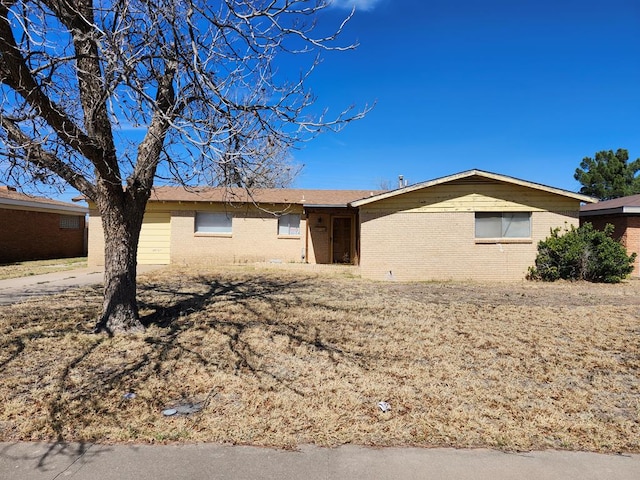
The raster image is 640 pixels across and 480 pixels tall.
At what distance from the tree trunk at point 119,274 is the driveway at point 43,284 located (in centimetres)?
388

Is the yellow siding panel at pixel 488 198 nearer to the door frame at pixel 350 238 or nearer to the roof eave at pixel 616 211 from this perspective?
the roof eave at pixel 616 211

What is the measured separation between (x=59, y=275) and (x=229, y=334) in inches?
407

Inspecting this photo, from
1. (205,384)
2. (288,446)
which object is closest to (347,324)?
(205,384)

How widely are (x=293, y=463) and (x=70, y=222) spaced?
984 inches

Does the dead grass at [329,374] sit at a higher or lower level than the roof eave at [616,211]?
lower

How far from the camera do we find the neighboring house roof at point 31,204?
18.9 meters

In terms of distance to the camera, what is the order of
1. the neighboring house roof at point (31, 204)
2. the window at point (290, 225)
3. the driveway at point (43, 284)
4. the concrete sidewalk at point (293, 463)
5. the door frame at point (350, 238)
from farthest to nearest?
the neighboring house roof at point (31, 204)
the door frame at point (350, 238)
the window at point (290, 225)
the driveway at point (43, 284)
the concrete sidewalk at point (293, 463)

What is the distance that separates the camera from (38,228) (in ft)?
68.6

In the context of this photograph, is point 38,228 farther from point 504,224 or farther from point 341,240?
point 504,224

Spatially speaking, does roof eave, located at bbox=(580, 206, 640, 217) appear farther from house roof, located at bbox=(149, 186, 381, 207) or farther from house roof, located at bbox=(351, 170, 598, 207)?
house roof, located at bbox=(149, 186, 381, 207)

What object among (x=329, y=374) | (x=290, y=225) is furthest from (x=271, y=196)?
(x=329, y=374)

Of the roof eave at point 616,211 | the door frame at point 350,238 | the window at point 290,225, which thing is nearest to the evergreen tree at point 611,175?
the roof eave at point 616,211

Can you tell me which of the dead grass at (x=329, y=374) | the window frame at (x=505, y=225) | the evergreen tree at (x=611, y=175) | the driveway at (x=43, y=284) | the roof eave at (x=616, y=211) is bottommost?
the dead grass at (x=329, y=374)

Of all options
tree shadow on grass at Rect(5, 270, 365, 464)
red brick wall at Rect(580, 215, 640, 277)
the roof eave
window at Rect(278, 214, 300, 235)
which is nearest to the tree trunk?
tree shadow on grass at Rect(5, 270, 365, 464)
